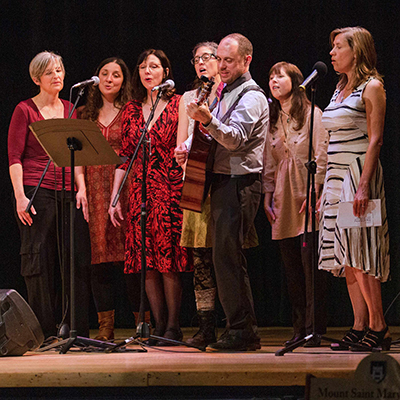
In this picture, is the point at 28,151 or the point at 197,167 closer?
the point at 197,167

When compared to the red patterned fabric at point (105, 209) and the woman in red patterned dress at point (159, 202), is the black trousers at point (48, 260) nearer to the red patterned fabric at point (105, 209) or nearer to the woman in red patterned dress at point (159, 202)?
the red patterned fabric at point (105, 209)

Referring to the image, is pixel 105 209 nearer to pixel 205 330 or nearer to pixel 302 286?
pixel 205 330

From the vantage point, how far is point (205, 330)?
3535 mm

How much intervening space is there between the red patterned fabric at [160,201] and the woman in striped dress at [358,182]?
906mm

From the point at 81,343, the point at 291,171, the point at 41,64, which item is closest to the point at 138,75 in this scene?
the point at 41,64

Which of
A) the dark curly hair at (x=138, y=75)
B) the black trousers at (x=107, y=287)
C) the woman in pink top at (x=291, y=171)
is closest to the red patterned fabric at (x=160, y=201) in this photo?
the dark curly hair at (x=138, y=75)

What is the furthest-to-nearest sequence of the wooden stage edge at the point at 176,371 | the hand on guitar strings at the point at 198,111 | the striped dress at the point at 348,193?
the striped dress at the point at 348,193 → the hand on guitar strings at the point at 198,111 → the wooden stage edge at the point at 176,371

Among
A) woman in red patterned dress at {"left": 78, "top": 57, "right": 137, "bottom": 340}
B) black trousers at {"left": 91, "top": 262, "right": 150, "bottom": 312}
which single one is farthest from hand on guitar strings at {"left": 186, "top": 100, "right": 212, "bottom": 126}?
black trousers at {"left": 91, "top": 262, "right": 150, "bottom": 312}

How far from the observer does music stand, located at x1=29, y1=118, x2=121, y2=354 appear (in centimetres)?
316

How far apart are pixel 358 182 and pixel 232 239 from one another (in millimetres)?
705

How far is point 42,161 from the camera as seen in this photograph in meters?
4.01

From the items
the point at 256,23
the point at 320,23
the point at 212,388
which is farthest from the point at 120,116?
the point at 212,388

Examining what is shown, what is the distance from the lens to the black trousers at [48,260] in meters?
3.88

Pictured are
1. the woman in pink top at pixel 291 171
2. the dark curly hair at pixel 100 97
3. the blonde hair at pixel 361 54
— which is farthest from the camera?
the dark curly hair at pixel 100 97
